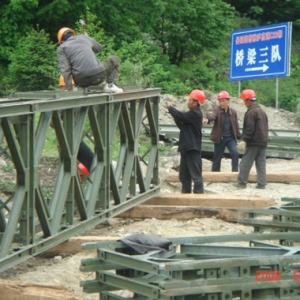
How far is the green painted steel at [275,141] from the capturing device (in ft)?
74.4

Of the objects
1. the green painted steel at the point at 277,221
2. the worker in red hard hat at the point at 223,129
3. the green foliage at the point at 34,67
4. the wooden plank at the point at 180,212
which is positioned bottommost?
the wooden plank at the point at 180,212

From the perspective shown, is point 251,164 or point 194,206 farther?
point 251,164

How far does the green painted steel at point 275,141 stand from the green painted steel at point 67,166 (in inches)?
313

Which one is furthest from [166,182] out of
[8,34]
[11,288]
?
[8,34]

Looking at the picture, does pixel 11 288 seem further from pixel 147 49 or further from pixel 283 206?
pixel 147 49

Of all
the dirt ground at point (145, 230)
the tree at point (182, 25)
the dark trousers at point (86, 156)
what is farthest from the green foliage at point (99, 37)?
the dark trousers at point (86, 156)

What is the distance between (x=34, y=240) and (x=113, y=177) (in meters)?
2.61

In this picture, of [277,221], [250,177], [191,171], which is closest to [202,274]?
[277,221]

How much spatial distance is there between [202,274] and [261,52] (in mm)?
18274

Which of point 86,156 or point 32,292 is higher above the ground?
point 86,156

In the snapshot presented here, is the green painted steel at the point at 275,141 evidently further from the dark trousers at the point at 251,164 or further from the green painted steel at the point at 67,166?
the green painted steel at the point at 67,166

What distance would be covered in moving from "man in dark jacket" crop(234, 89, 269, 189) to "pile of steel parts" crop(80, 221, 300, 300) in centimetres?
791

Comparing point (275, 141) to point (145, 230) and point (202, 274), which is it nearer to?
point (145, 230)

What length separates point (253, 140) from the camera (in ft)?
57.4
